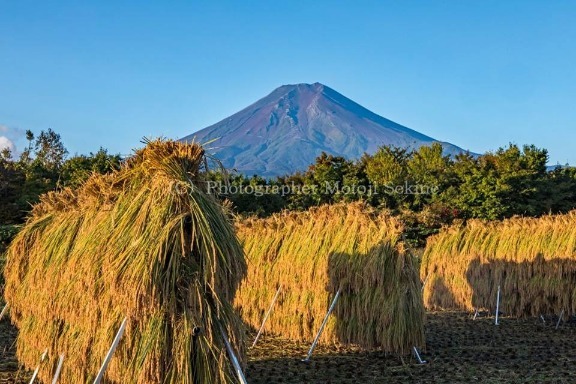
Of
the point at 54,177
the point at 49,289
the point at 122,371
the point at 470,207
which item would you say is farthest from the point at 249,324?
the point at 470,207

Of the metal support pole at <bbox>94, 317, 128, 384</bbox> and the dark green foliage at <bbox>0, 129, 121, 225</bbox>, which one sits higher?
the dark green foliage at <bbox>0, 129, 121, 225</bbox>

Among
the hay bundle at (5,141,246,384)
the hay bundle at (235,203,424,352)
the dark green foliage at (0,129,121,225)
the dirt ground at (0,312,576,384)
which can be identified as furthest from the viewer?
the dark green foliage at (0,129,121,225)

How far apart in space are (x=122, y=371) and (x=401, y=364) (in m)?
6.79

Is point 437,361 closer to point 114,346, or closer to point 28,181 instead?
point 114,346

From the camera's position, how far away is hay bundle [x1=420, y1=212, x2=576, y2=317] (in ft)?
51.2

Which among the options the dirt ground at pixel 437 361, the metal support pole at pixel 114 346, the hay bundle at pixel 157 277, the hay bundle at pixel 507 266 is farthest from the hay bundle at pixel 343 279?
the metal support pole at pixel 114 346

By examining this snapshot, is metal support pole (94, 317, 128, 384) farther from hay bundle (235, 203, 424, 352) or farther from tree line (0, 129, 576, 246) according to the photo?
tree line (0, 129, 576, 246)

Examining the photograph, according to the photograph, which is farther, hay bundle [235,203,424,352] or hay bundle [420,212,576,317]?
hay bundle [420,212,576,317]

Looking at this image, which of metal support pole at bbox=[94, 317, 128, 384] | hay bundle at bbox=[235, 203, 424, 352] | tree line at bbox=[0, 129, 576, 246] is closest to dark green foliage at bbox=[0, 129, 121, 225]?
tree line at bbox=[0, 129, 576, 246]

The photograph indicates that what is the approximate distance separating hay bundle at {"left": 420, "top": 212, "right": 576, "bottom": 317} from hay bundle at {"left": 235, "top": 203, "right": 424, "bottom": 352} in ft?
19.8

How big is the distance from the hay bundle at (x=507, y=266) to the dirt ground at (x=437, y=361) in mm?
1204

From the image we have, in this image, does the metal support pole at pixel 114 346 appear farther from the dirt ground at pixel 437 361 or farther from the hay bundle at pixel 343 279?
the hay bundle at pixel 343 279

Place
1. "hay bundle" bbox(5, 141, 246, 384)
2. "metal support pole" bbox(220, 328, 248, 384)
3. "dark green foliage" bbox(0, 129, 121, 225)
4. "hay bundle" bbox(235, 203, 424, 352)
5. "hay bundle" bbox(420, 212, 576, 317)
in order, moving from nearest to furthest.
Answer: "metal support pole" bbox(220, 328, 248, 384), "hay bundle" bbox(5, 141, 246, 384), "hay bundle" bbox(235, 203, 424, 352), "hay bundle" bbox(420, 212, 576, 317), "dark green foliage" bbox(0, 129, 121, 225)

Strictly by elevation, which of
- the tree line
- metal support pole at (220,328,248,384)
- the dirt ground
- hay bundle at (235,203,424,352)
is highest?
the tree line
